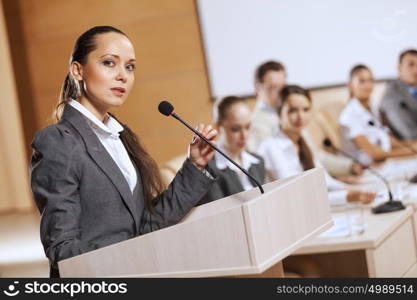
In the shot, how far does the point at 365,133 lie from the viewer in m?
5.20

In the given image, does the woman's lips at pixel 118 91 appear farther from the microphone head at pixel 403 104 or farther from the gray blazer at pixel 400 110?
the microphone head at pixel 403 104

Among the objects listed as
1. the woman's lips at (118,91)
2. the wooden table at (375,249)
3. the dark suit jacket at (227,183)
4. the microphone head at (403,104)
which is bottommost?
the wooden table at (375,249)

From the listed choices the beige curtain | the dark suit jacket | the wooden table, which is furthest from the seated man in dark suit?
the beige curtain

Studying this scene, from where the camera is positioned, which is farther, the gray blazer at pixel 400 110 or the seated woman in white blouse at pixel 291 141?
the gray blazer at pixel 400 110

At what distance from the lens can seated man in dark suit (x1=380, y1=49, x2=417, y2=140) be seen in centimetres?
543

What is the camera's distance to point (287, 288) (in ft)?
5.90

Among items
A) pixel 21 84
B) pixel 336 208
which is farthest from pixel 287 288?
pixel 21 84

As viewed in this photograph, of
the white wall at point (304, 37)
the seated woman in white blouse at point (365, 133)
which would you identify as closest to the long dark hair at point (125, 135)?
the seated woman in white blouse at point (365, 133)

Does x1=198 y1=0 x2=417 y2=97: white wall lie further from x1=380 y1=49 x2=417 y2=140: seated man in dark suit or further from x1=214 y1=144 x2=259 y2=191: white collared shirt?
x1=214 y1=144 x2=259 y2=191: white collared shirt

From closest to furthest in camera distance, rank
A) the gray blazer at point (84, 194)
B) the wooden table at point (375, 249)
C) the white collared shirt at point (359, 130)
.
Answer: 1. the gray blazer at point (84, 194)
2. the wooden table at point (375, 249)
3. the white collared shirt at point (359, 130)

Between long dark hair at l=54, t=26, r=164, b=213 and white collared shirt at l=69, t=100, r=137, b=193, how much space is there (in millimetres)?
20

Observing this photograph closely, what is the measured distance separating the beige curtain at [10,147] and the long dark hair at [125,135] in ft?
17.6

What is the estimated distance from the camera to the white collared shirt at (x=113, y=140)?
1781 mm

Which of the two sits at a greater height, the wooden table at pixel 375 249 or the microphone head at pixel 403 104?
the microphone head at pixel 403 104
